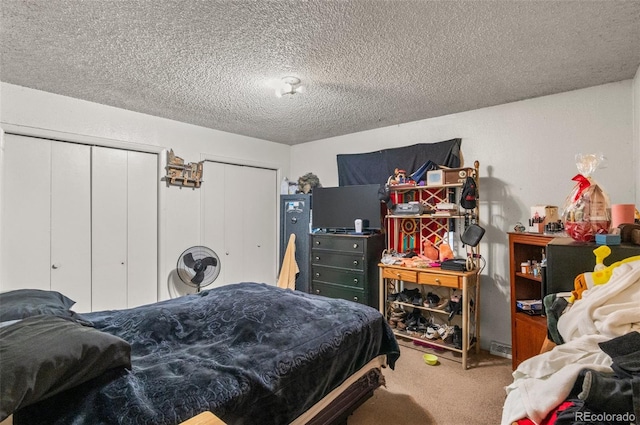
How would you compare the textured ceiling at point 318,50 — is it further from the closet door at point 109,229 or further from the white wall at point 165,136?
the closet door at point 109,229

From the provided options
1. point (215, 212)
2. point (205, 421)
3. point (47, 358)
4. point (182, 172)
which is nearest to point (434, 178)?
point (215, 212)

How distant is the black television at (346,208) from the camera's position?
3.57 meters

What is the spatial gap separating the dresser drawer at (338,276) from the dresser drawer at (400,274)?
28 cm

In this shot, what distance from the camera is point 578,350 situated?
2.82 feet

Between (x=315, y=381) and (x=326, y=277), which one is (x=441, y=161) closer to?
(x=326, y=277)

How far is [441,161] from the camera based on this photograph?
3.27 metres

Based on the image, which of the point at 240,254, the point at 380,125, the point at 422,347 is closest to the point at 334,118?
the point at 380,125

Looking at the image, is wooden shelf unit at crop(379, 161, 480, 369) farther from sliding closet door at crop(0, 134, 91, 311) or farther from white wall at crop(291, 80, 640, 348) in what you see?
sliding closet door at crop(0, 134, 91, 311)

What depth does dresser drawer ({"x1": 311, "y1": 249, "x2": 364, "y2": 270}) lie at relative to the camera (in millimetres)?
3471

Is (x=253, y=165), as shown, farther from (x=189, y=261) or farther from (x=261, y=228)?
(x=189, y=261)

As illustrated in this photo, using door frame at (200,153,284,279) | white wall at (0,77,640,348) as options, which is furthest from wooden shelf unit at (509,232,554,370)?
door frame at (200,153,284,279)

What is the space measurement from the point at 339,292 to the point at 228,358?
7.46 feet

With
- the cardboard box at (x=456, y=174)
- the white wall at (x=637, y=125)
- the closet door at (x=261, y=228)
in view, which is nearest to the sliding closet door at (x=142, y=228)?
the closet door at (x=261, y=228)

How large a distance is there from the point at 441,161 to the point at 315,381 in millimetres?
2566
